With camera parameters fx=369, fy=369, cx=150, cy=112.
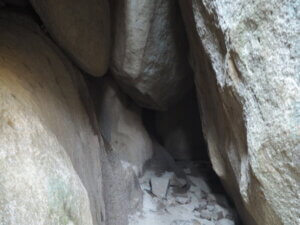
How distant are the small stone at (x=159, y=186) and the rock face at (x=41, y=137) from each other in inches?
21.8

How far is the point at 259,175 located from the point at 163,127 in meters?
1.63

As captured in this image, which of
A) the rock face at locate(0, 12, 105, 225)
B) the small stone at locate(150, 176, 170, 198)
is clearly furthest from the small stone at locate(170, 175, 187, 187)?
the rock face at locate(0, 12, 105, 225)

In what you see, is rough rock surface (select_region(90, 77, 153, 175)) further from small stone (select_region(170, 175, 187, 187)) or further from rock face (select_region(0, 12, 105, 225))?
rock face (select_region(0, 12, 105, 225))

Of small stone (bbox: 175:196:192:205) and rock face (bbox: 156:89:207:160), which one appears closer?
small stone (bbox: 175:196:192:205)

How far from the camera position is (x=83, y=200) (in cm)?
108

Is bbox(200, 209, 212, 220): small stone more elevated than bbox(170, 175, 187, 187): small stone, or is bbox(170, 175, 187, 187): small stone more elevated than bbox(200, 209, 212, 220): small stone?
bbox(170, 175, 187, 187): small stone

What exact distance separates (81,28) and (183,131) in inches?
50.8

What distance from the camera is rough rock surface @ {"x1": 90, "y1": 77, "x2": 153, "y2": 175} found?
2.07 m

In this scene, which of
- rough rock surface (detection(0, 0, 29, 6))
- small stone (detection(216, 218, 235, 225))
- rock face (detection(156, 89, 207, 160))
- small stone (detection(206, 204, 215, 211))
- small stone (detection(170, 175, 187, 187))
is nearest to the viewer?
rough rock surface (detection(0, 0, 29, 6))

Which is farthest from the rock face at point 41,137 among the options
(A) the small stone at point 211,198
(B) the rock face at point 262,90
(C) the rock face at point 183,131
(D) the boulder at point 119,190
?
(C) the rock face at point 183,131

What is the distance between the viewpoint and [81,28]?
1.67m

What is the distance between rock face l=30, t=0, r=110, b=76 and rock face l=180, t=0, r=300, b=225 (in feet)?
1.73

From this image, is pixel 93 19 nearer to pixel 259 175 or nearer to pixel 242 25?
pixel 242 25

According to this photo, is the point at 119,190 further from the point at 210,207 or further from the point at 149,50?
the point at 149,50
